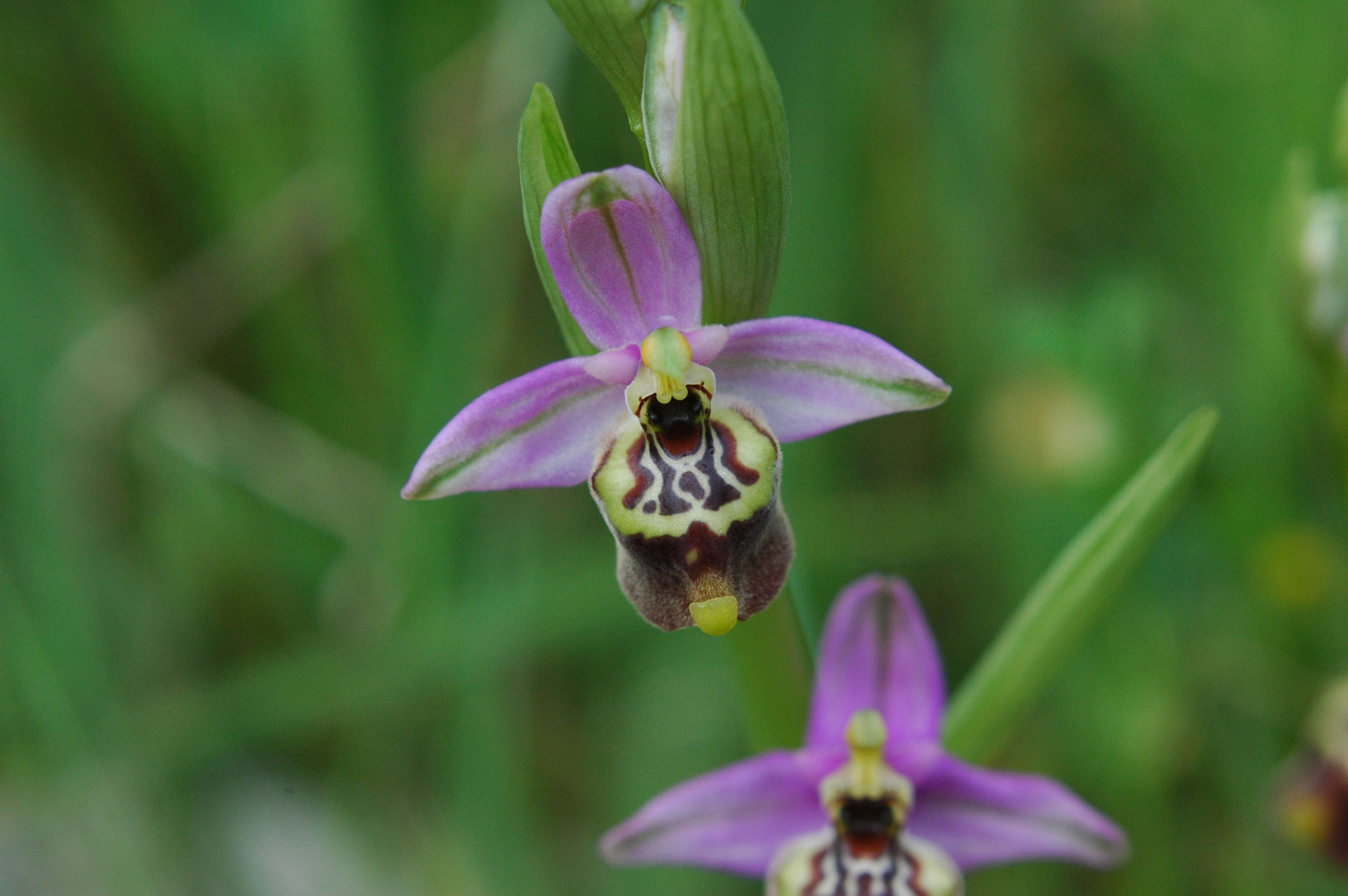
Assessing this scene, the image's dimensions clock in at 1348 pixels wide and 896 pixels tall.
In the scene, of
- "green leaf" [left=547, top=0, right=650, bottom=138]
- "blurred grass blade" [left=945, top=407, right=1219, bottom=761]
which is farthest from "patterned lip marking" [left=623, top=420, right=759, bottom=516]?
"blurred grass blade" [left=945, top=407, right=1219, bottom=761]

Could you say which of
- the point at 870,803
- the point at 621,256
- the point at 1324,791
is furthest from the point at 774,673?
the point at 1324,791

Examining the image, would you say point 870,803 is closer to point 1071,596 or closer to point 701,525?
point 1071,596

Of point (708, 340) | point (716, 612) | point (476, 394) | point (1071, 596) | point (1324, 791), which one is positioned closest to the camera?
point (716, 612)

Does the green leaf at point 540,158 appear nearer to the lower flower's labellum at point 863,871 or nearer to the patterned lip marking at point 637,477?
the patterned lip marking at point 637,477

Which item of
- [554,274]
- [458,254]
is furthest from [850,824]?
[458,254]

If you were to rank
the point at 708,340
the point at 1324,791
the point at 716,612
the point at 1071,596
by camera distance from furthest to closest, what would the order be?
the point at 1324,791, the point at 1071,596, the point at 708,340, the point at 716,612

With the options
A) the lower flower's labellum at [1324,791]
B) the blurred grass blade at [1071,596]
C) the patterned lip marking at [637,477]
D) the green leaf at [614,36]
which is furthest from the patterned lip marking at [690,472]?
the lower flower's labellum at [1324,791]
